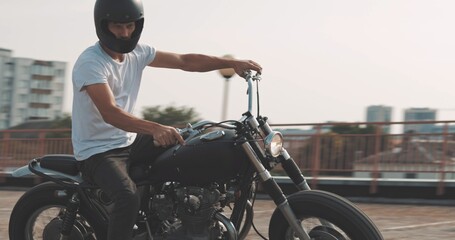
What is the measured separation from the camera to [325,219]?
12.5 ft

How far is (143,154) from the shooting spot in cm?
430

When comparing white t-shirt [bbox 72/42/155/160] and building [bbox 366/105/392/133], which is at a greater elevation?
white t-shirt [bbox 72/42/155/160]

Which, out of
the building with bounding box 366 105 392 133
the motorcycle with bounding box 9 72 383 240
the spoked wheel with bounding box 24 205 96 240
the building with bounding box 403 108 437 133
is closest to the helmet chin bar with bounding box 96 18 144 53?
the motorcycle with bounding box 9 72 383 240

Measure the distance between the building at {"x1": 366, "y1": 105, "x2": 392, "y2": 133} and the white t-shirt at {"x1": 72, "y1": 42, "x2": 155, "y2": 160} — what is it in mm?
7914

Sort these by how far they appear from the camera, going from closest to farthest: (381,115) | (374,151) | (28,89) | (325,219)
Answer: (325,219), (374,151), (381,115), (28,89)

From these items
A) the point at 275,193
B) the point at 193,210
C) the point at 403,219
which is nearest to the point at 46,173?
the point at 193,210

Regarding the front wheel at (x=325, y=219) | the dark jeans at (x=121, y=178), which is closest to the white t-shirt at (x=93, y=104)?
the dark jeans at (x=121, y=178)

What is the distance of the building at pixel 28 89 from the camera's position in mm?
93625

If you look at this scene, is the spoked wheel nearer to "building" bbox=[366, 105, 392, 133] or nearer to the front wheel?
the front wheel

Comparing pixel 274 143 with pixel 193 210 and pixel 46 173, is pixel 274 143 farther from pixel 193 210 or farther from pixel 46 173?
pixel 46 173

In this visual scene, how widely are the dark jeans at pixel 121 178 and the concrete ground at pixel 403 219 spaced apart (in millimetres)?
2546

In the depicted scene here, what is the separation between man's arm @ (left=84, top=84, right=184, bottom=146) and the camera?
12.6 ft

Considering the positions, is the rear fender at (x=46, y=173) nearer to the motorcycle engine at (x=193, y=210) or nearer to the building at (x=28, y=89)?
the motorcycle engine at (x=193, y=210)

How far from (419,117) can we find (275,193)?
9649 millimetres
